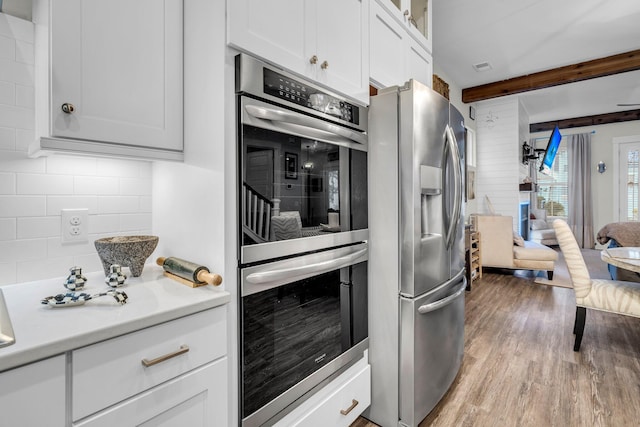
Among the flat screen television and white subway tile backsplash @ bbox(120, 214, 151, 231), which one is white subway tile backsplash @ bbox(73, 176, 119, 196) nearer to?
white subway tile backsplash @ bbox(120, 214, 151, 231)

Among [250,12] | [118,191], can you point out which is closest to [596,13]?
[250,12]

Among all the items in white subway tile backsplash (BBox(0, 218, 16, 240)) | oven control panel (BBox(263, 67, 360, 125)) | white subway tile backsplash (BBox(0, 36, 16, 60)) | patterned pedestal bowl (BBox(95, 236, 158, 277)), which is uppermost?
white subway tile backsplash (BBox(0, 36, 16, 60))

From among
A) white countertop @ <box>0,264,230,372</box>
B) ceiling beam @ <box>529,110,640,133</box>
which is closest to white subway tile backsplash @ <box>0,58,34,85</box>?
white countertop @ <box>0,264,230,372</box>

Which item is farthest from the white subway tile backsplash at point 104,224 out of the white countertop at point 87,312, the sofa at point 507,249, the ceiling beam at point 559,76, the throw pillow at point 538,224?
the throw pillow at point 538,224

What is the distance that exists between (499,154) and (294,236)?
5.45m

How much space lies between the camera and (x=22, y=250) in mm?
1113

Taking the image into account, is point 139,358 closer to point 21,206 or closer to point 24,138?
point 21,206

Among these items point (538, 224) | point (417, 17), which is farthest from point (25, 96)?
point (538, 224)

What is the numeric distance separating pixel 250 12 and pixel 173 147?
21.4 inches

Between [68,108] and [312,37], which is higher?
[312,37]

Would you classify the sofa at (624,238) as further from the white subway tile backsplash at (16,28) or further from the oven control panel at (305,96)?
the white subway tile backsplash at (16,28)

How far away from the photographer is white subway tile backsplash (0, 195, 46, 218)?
1082 mm

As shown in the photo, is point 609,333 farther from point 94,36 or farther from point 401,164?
point 94,36

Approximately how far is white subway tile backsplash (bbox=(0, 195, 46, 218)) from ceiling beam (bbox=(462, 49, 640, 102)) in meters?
5.63
